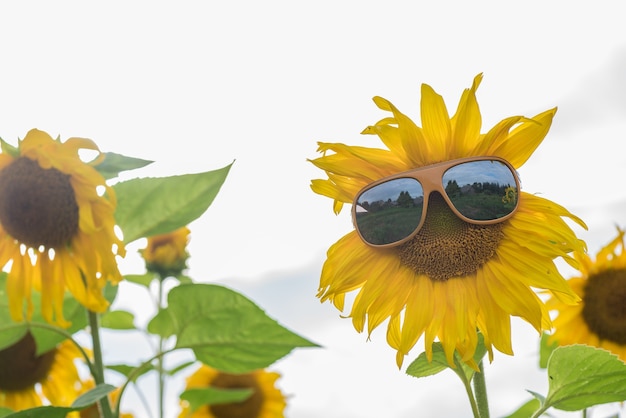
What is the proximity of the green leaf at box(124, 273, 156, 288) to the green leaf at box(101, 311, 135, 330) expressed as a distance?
1.25 ft

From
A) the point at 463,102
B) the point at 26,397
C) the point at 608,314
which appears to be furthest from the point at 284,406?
the point at 463,102

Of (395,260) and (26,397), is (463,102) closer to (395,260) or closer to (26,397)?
(395,260)

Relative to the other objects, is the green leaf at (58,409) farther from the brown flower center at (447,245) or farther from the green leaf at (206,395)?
the green leaf at (206,395)

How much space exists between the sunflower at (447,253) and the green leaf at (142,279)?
2025 millimetres

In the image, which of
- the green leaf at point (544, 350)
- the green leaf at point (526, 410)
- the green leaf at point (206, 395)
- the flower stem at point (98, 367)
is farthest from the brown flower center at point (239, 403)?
the green leaf at point (526, 410)

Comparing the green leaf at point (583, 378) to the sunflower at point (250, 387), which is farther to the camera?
the sunflower at point (250, 387)

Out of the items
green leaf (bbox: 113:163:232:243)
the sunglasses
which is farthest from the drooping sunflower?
green leaf (bbox: 113:163:232:243)

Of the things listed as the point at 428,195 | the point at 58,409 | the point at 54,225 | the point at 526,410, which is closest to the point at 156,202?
the point at 54,225

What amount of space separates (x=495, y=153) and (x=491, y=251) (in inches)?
8.3

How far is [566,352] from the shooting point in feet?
4.72

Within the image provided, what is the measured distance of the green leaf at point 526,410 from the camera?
1.74 m

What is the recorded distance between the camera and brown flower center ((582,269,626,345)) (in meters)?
2.48

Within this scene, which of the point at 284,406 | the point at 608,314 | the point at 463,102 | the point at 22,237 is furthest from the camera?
the point at 284,406

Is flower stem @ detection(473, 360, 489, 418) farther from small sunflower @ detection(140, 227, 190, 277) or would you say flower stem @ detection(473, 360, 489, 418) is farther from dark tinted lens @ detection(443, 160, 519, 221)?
small sunflower @ detection(140, 227, 190, 277)
